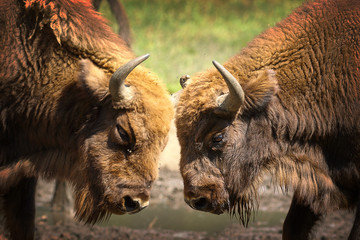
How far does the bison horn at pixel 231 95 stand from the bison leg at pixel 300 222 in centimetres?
127

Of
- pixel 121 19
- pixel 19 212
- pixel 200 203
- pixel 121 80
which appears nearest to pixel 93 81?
pixel 121 80

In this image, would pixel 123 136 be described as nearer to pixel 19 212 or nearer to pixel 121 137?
pixel 121 137

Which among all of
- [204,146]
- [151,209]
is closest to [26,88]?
[204,146]

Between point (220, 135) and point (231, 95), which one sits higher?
point (231, 95)

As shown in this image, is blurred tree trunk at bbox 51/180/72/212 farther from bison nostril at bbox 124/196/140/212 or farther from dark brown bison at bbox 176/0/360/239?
dark brown bison at bbox 176/0/360/239

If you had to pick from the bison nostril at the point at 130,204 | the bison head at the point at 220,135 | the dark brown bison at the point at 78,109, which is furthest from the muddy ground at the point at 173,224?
the bison head at the point at 220,135

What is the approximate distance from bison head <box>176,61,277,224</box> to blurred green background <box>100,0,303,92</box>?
24.4 ft

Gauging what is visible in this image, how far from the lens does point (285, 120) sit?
484 cm

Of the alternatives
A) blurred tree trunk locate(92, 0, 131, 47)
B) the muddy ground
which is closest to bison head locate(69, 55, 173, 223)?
the muddy ground

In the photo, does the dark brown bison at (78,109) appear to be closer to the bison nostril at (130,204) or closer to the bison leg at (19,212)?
the bison nostril at (130,204)

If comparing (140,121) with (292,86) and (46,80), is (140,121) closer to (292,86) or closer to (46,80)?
(46,80)

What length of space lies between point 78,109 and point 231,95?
4.29 ft

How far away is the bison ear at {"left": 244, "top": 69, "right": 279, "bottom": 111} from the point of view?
465 centimetres

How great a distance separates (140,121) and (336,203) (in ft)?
6.08
